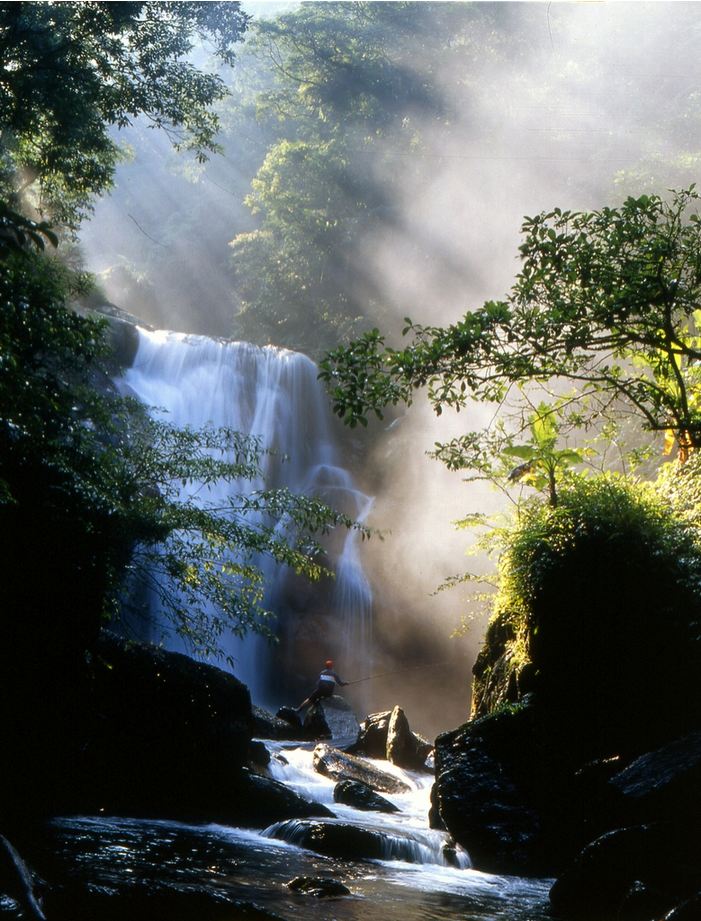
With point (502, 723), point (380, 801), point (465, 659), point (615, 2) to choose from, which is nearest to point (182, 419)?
point (465, 659)

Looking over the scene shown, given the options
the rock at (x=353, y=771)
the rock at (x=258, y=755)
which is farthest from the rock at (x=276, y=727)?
the rock at (x=258, y=755)

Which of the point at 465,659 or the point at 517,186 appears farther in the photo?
the point at 517,186

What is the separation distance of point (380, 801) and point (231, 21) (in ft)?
46.1

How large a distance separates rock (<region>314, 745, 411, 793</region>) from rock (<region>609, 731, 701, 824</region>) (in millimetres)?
6358

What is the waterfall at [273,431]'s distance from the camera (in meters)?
21.9

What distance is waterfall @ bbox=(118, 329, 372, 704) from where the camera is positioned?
21859 mm

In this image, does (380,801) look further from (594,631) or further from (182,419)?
(182,419)

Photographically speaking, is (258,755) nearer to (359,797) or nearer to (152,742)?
(359,797)

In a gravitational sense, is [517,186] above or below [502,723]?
above

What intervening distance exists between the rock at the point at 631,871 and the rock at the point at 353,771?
20.7ft

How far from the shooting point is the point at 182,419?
24094mm

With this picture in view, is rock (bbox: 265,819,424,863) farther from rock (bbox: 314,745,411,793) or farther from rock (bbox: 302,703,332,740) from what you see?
rock (bbox: 302,703,332,740)

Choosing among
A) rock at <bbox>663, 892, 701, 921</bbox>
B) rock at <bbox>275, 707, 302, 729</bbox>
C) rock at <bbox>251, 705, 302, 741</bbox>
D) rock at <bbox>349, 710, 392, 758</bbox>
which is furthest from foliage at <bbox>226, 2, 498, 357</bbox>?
rock at <bbox>663, 892, 701, 921</bbox>

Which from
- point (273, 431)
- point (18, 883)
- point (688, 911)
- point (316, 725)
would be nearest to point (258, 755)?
point (316, 725)
